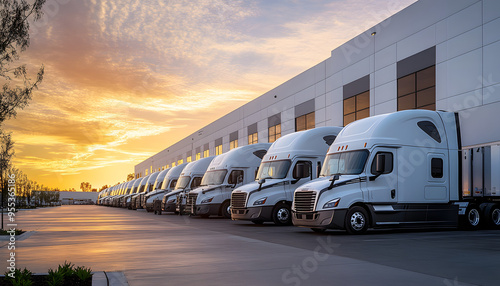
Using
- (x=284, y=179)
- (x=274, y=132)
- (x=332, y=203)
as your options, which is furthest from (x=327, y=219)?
(x=274, y=132)

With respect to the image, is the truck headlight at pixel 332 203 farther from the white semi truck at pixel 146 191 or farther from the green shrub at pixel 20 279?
the white semi truck at pixel 146 191

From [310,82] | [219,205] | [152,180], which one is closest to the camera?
[219,205]

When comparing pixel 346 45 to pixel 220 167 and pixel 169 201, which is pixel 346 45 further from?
pixel 169 201

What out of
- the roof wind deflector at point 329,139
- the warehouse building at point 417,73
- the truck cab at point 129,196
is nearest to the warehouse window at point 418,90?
the warehouse building at point 417,73

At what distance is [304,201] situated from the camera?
17.3 m

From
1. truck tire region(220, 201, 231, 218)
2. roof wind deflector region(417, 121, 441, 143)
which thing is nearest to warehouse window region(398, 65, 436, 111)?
roof wind deflector region(417, 121, 441, 143)

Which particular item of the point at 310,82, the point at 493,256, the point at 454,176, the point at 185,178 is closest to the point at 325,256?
the point at 493,256

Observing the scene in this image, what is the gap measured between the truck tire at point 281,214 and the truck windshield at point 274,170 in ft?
3.88

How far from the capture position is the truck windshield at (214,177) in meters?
28.9

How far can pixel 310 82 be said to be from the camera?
42500 mm

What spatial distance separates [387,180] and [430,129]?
256 centimetres

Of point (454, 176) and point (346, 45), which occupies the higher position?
point (346, 45)

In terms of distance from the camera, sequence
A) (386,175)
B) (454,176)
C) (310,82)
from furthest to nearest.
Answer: (310,82)
(454,176)
(386,175)

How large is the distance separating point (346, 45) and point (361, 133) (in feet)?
65.0
